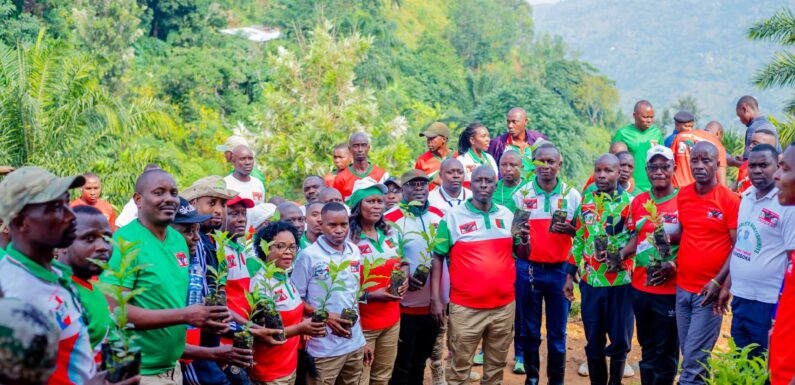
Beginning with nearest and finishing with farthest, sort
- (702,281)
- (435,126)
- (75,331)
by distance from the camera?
(75,331), (702,281), (435,126)

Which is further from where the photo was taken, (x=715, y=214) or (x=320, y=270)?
(x=715, y=214)

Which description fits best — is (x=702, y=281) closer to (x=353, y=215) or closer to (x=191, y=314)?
(x=353, y=215)

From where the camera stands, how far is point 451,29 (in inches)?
2670

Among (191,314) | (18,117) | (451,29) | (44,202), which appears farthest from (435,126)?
(451,29)

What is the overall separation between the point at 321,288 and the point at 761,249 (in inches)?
132

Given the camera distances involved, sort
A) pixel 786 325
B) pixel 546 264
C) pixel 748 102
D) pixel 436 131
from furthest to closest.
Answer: pixel 748 102, pixel 436 131, pixel 546 264, pixel 786 325

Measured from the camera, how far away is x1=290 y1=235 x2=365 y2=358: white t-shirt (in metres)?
5.89

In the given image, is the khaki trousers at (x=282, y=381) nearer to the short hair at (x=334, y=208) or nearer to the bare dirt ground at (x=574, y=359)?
the short hair at (x=334, y=208)

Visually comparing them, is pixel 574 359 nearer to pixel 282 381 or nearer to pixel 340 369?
pixel 340 369

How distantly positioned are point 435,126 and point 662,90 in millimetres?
139590

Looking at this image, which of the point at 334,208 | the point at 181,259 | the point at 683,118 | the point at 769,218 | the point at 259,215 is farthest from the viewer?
the point at 683,118

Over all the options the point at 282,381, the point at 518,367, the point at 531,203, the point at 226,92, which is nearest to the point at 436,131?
the point at 531,203

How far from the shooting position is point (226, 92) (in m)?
31.6

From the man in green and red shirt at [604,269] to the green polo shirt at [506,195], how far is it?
2.33 ft
